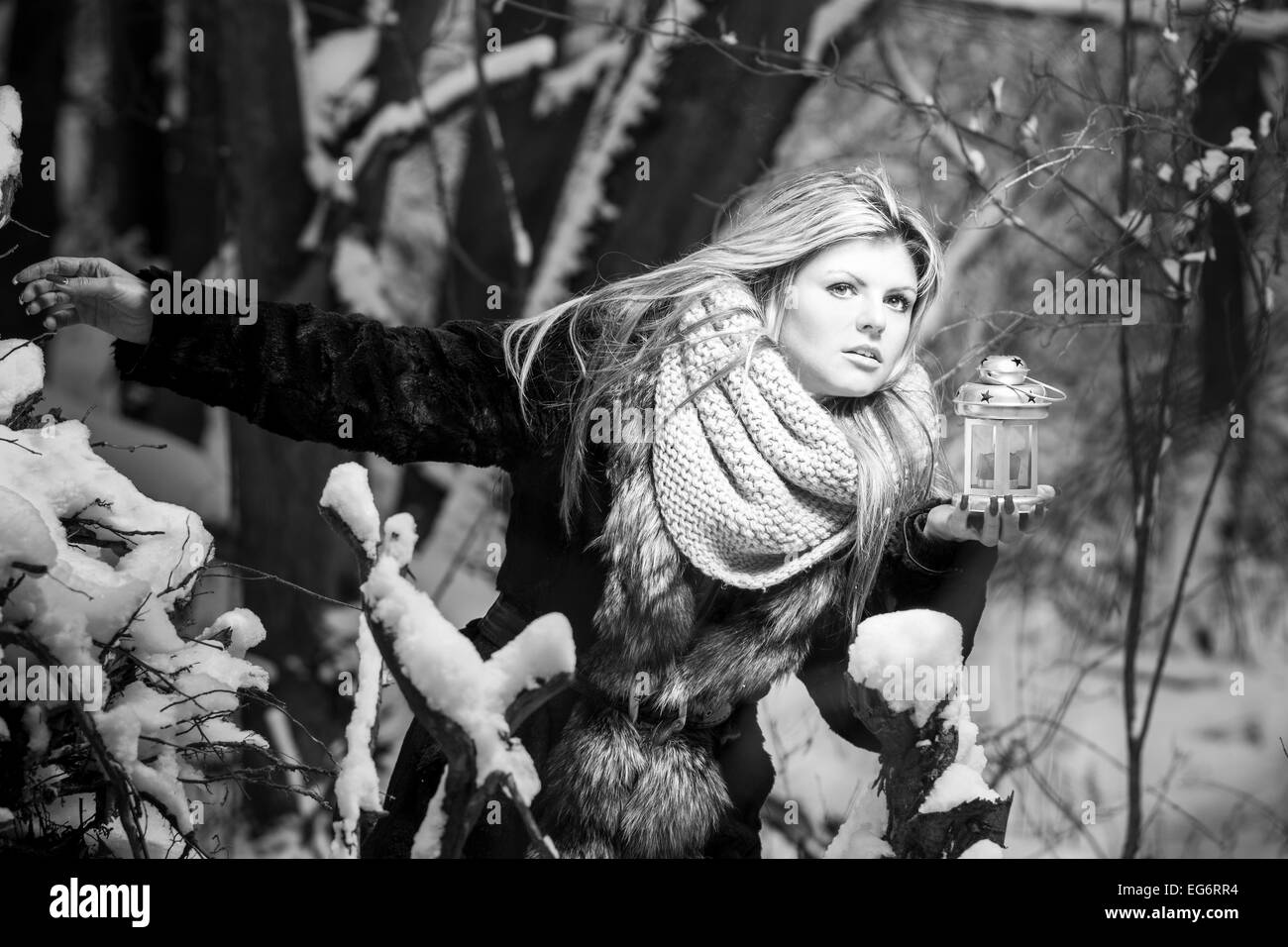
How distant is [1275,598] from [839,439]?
4.60 feet

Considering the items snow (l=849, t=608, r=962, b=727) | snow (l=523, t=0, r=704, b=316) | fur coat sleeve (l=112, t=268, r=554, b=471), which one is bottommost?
snow (l=849, t=608, r=962, b=727)

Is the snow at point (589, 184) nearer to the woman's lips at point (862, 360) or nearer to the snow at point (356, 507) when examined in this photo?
the woman's lips at point (862, 360)

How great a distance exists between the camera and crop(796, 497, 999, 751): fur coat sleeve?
1.85 m

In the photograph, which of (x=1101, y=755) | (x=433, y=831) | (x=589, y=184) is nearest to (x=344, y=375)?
(x=433, y=831)

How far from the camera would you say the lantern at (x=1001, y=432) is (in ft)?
5.57

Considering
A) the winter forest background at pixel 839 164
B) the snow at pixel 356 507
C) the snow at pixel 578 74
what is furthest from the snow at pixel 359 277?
the snow at pixel 356 507

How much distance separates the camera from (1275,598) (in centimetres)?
278

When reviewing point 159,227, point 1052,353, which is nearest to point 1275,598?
point 1052,353

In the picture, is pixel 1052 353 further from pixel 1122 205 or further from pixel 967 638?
pixel 967 638

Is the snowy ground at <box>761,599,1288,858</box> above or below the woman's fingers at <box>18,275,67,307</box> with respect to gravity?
below

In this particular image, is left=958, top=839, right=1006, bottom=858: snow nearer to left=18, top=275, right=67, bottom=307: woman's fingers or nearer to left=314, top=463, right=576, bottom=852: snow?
left=314, top=463, right=576, bottom=852: snow

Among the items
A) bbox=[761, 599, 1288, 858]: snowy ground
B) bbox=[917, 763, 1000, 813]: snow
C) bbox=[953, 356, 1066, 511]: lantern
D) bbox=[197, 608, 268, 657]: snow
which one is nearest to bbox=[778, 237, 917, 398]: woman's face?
bbox=[953, 356, 1066, 511]: lantern

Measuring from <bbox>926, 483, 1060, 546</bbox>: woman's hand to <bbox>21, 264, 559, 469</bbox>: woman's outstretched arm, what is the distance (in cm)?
57

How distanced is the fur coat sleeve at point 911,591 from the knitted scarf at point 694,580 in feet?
0.26
